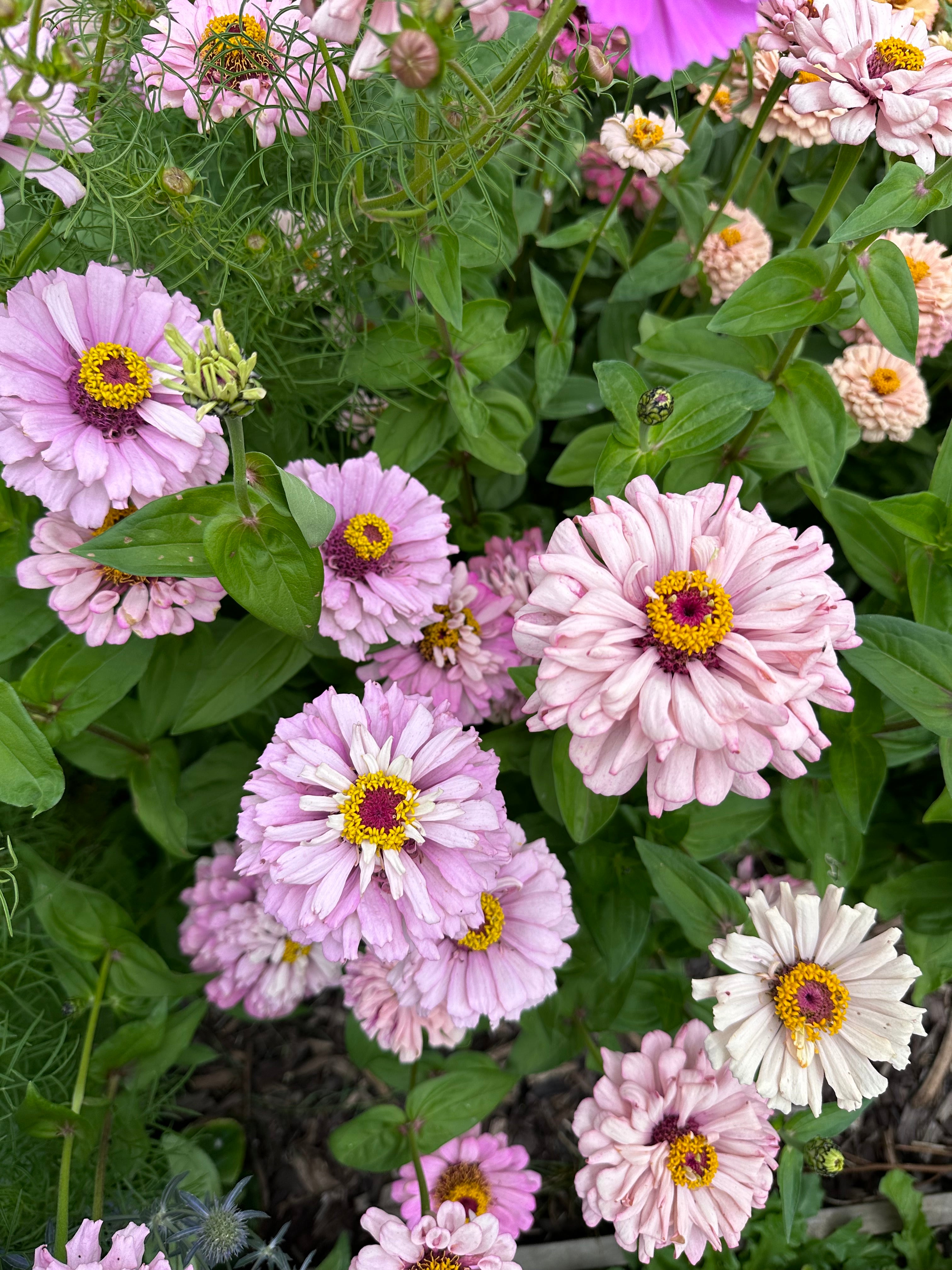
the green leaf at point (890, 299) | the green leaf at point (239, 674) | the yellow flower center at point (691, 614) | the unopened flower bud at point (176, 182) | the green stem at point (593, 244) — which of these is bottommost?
the yellow flower center at point (691, 614)

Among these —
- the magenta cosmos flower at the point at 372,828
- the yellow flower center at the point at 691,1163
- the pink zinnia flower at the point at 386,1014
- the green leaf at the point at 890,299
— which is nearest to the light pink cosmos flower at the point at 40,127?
the magenta cosmos flower at the point at 372,828

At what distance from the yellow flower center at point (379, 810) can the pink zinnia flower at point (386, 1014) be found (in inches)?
14.2

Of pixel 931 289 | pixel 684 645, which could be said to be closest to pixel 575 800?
pixel 684 645

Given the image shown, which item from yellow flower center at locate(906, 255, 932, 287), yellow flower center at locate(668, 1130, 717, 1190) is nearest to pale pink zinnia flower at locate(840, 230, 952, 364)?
yellow flower center at locate(906, 255, 932, 287)

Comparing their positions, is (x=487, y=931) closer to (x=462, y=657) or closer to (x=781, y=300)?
(x=462, y=657)

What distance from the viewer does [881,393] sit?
1.48 metres

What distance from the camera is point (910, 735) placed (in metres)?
1.30

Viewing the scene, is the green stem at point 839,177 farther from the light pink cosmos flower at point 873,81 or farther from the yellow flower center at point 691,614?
the yellow flower center at point 691,614

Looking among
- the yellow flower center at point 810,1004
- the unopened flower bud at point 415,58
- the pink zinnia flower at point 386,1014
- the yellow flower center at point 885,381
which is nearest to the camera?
the unopened flower bud at point 415,58

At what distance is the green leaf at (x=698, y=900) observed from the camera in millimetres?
1124

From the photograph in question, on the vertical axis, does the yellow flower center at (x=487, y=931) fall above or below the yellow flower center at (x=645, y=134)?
below

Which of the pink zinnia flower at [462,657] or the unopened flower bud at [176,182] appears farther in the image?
the pink zinnia flower at [462,657]

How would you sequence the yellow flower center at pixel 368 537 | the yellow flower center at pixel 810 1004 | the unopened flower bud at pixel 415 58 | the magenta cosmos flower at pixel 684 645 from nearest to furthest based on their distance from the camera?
1. the unopened flower bud at pixel 415 58
2. the magenta cosmos flower at pixel 684 645
3. the yellow flower center at pixel 810 1004
4. the yellow flower center at pixel 368 537

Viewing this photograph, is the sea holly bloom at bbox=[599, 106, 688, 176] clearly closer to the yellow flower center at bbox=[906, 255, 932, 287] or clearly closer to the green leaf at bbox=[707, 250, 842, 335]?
the green leaf at bbox=[707, 250, 842, 335]
